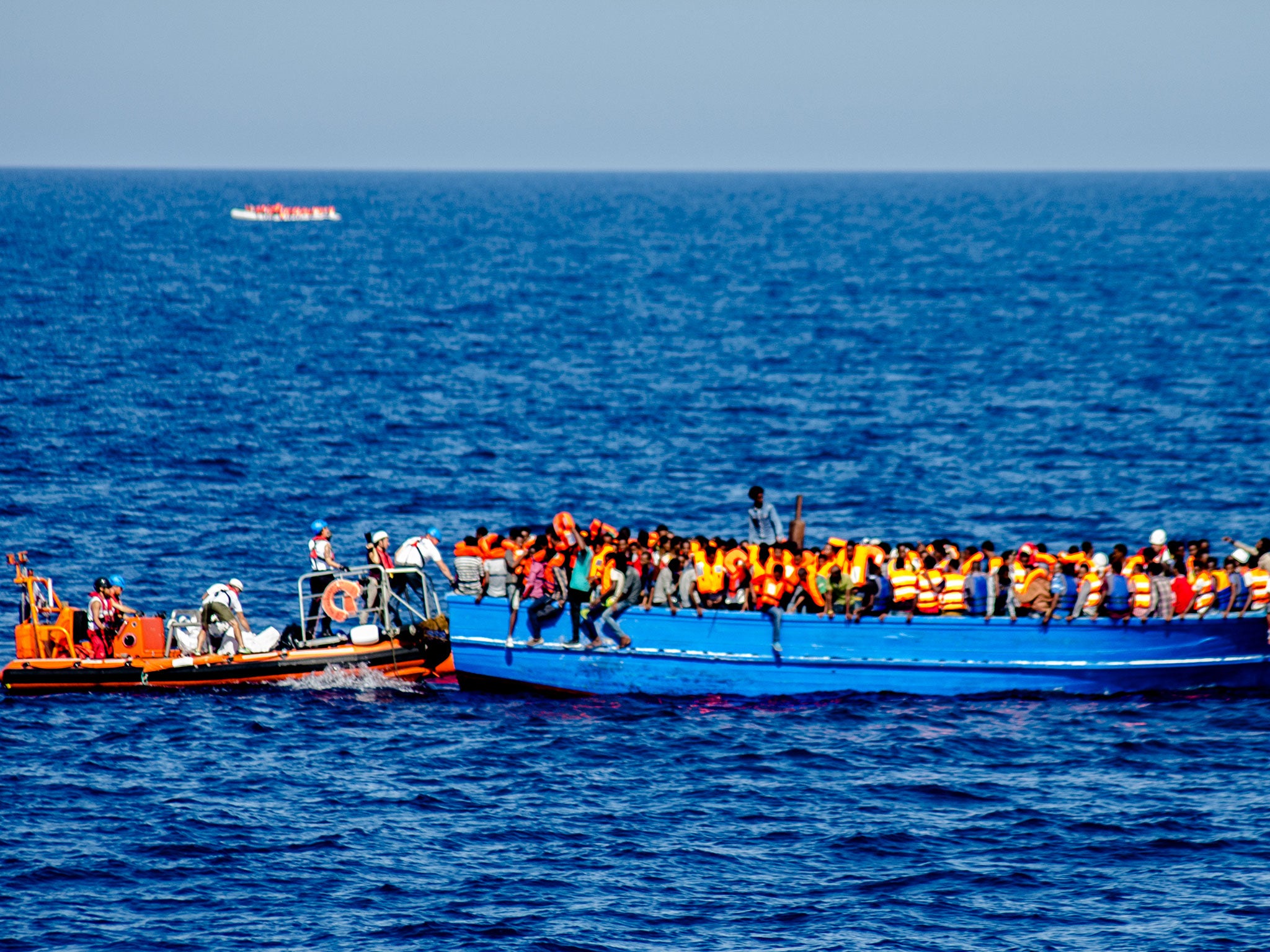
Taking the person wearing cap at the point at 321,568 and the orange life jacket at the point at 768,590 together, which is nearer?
the orange life jacket at the point at 768,590

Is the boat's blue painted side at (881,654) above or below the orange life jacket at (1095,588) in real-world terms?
below

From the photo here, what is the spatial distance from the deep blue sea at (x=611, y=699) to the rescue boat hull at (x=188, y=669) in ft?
1.44

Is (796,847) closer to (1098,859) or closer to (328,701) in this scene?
(1098,859)

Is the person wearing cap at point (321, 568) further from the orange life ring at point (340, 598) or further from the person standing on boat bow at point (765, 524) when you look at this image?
the person standing on boat bow at point (765, 524)

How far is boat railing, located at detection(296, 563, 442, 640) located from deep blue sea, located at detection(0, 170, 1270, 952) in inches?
55.2

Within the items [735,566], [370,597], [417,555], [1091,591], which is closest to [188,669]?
[370,597]

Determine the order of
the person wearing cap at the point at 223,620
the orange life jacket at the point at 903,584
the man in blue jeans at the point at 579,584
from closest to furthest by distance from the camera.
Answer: the orange life jacket at the point at 903,584 < the man in blue jeans at the point at 579,584 < the person wearing cap at the point at 223,620

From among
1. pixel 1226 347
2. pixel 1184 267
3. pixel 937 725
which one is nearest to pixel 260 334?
pixel 1226 347

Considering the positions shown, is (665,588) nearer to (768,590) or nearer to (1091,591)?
(768,590)

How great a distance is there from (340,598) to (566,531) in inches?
214

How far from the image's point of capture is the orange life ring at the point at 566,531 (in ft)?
102

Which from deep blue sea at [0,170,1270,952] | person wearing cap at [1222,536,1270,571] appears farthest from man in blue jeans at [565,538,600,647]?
person wearing cap at [1222,536,1270,571]

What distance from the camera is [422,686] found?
110 feet

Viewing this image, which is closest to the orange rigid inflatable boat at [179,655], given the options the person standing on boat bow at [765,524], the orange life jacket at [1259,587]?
the person standing on boat bow at [765,524]
